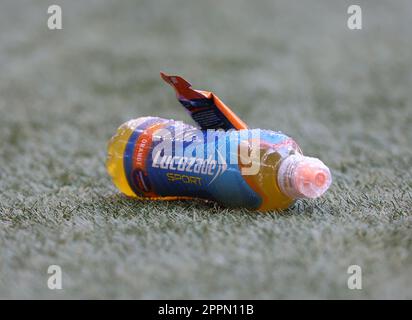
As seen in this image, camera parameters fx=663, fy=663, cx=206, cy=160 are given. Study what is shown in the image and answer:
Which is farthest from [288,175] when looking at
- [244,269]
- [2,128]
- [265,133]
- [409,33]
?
[409,33]

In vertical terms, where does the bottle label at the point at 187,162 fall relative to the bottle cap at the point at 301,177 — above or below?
above

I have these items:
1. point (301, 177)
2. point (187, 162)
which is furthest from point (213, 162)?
point (301, 177)

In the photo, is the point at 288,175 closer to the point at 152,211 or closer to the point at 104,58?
the point at 152,211

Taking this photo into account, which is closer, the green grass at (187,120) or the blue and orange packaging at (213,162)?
the green grass at (187,120)

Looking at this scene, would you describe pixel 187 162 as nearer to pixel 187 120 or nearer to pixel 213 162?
pixel 213 162
